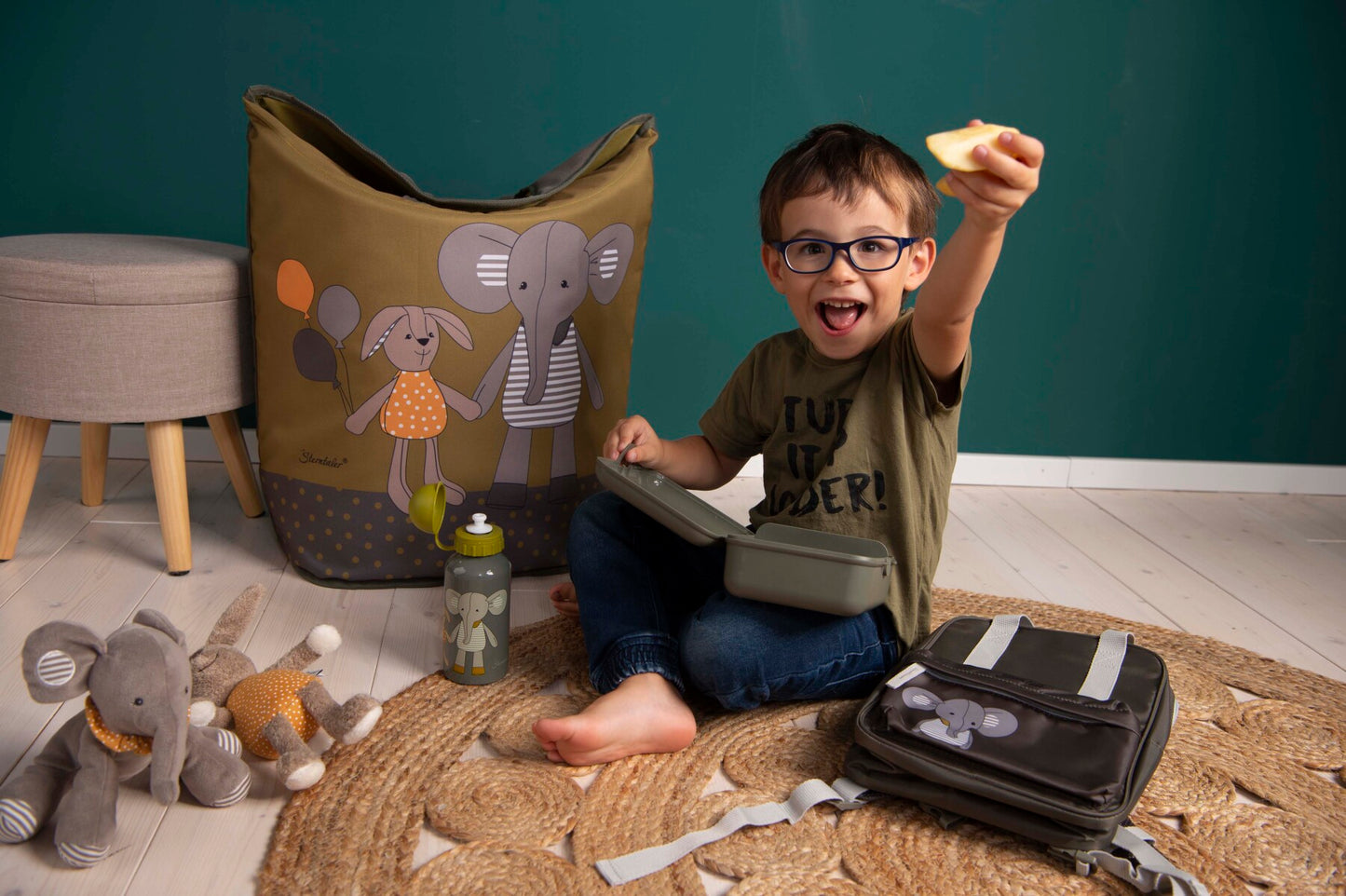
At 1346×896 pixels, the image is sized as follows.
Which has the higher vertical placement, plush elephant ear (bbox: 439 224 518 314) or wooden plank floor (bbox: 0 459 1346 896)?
plush elephant ear (bbox: 439 224 518 314)

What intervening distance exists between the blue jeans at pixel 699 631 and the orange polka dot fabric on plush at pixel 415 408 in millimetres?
244

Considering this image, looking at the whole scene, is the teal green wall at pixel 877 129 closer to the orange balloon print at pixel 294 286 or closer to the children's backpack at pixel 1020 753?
the orange balloon print at pixel 294 286

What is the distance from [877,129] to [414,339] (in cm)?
88

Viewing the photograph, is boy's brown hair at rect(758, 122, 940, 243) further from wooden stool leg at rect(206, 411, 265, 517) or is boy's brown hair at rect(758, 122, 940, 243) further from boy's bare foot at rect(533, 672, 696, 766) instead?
wooden stool leg at rect(206, 411, 265, 517)

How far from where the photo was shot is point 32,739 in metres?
0.96

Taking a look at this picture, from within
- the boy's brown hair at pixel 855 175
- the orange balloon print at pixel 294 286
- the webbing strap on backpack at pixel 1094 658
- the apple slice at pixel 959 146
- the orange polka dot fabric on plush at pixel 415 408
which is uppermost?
the apple slice at pixel 959 146

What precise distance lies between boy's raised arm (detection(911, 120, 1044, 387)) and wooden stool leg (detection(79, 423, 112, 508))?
1.14 m

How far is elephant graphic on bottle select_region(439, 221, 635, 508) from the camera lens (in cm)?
127

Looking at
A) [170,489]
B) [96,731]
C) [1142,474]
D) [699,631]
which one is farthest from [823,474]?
[1142,474]

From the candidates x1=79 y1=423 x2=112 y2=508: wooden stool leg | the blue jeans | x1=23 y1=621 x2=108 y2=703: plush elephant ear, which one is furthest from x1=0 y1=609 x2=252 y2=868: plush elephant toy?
x1=79 y1=423 x2=112 y2=508: wooden stool leg

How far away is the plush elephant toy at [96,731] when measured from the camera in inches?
31.3

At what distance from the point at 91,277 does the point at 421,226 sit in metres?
0.38

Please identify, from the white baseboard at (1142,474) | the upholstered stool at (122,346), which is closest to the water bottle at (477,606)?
the upholstered stool at (122,346)

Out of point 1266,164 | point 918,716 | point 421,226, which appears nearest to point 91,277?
point 421,226
